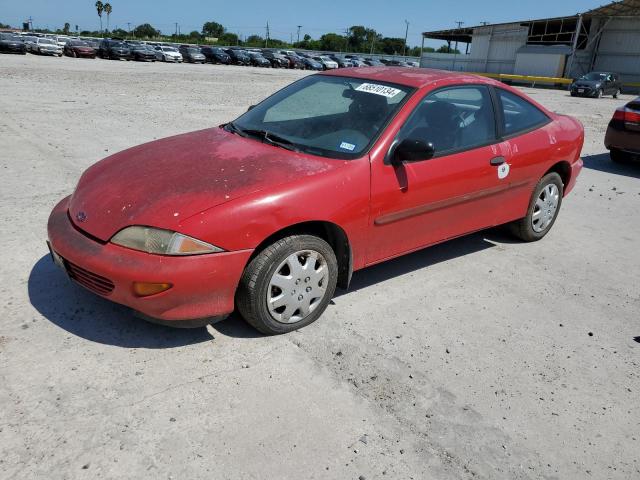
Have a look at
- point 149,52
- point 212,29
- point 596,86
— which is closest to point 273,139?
point 596,86

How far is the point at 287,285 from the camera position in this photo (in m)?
3.20

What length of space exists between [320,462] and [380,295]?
1.74 metres

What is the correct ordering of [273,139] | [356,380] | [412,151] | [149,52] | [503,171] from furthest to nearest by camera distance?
1. [149,52]
2. [503,171]
3. [273,139]
4. [412,151]
5. [356,380]

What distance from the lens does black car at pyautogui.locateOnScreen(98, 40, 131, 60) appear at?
40094 mm

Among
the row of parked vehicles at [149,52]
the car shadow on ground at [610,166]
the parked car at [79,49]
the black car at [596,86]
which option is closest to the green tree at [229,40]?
the row of parked vehicles at [149,52]

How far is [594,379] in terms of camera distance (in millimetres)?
Answer: 3123

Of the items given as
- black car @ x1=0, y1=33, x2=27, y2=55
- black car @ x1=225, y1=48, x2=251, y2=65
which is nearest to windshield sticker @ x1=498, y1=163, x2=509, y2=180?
black car @ x1=0, y1=33, x2=27, y2=55

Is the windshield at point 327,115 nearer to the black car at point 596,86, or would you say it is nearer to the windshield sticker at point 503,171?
the windshield sticker at point 503,171

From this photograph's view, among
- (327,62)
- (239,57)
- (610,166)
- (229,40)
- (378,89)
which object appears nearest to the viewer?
(378,89)

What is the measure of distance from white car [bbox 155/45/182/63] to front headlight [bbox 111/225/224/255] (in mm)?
43605

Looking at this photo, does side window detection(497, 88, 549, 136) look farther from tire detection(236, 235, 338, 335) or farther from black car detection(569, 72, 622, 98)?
black car detection(569, 72, 622, 98)

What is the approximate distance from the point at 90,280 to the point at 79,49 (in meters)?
41.5

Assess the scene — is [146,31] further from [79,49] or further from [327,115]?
[327,115]

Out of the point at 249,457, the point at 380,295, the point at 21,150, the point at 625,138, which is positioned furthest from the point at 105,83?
the point at 249,457
